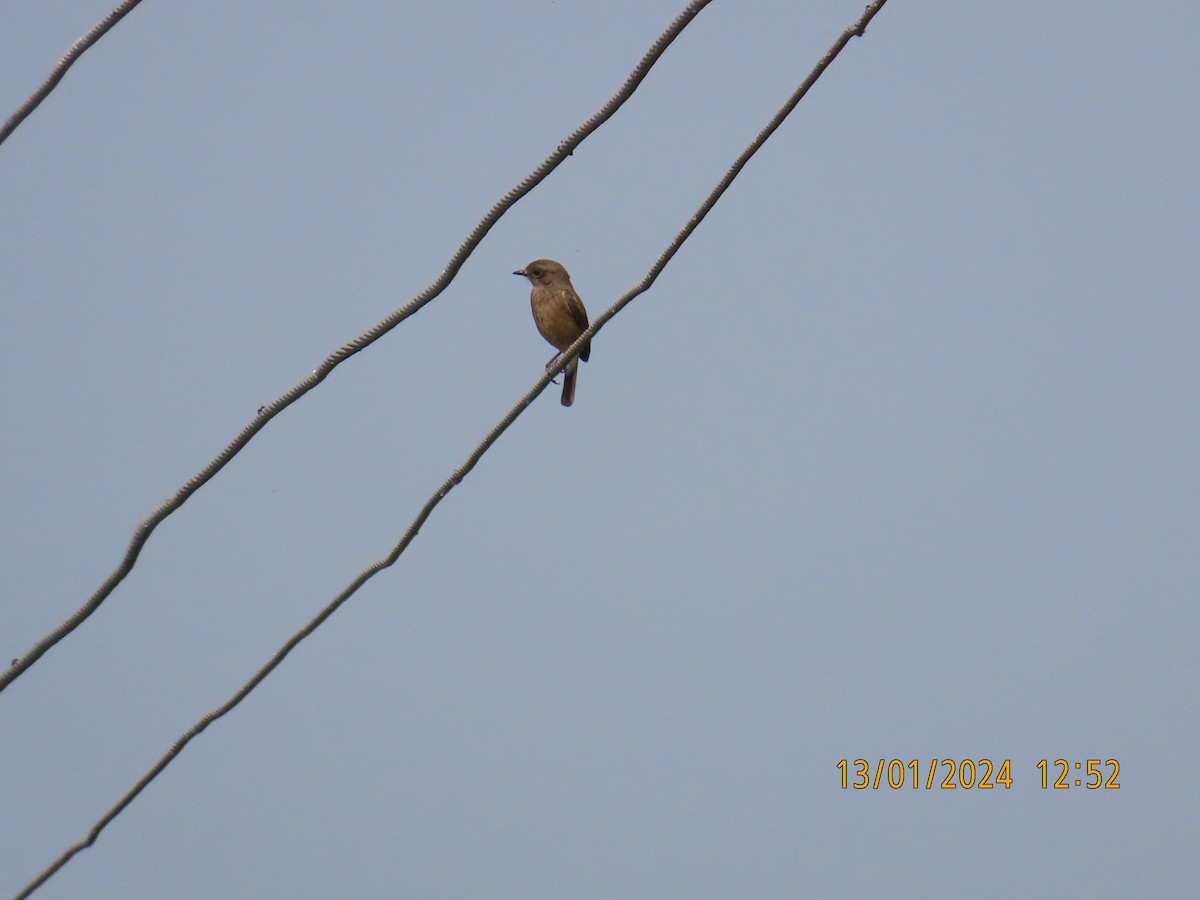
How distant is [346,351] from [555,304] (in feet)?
18.1

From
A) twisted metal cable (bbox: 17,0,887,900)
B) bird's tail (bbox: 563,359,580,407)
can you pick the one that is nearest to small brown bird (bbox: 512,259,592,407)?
bird's tail (bbox: 563,359,580,407)

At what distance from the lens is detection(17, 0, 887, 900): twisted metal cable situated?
445 cm

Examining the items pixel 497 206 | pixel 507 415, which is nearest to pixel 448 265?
pixel 497 206

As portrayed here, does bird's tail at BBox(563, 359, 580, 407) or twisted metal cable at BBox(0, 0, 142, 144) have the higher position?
bird's tail at BBox(563, 359, 580, 407)

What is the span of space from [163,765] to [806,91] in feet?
9.18

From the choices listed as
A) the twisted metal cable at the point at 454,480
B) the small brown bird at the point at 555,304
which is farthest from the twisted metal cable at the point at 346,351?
the small brown bird at the point at 555,304

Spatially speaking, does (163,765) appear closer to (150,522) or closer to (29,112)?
(150,522)

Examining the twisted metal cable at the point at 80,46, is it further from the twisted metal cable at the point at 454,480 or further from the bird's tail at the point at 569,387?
the bird's tail at the point at 569,387

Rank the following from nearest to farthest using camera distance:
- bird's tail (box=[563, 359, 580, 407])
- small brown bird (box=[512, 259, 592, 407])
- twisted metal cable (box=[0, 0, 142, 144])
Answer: twisted metal cable (box=[0, 0, 142, 144]) → small brown bird (box=[512, 259, 592, 407]) → bird's tail (box=[563, 359, 580, 407])

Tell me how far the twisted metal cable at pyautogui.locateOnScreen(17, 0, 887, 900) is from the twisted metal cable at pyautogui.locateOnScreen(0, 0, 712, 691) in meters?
0.42

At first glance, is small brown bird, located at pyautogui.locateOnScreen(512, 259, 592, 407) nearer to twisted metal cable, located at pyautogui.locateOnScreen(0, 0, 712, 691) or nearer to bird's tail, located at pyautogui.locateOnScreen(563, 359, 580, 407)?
bird's tail, located at pyautogui.locateOnScreen(563, 359, 580, 407)

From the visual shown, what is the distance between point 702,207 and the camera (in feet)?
15.0

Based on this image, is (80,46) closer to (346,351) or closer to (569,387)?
(346,351)

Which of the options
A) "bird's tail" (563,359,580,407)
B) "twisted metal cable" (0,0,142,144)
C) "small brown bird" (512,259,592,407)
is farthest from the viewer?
"bird's tail" (563,359,580,407)
